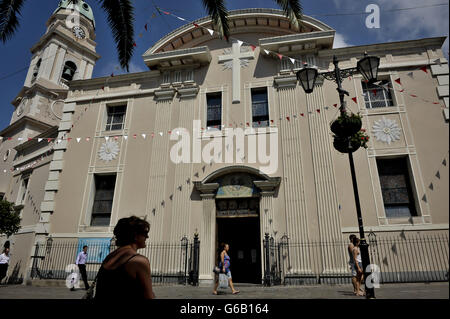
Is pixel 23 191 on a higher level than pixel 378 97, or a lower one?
lower

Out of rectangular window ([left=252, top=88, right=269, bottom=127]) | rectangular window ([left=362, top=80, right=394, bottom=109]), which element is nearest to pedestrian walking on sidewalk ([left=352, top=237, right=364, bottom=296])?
rectangular window ([left=362, top=80, right=394, bottom=109])

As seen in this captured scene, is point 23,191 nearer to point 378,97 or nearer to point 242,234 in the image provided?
point 242,234

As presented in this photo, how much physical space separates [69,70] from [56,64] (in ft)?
4.41

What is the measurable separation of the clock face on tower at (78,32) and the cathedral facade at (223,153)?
17.7m

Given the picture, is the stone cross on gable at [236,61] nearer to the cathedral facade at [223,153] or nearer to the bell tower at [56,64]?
the cathedral facade at [223,153]

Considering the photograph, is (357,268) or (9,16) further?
(357,268)

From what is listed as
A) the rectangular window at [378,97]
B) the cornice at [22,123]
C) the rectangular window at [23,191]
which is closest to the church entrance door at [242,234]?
the rectangular window at [378,97]

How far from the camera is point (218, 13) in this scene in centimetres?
602

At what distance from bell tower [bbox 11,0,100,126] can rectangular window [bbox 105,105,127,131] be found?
12.0 m

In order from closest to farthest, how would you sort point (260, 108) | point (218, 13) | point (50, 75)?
point (218, 13) < point (260, 108) < point (50, 75)

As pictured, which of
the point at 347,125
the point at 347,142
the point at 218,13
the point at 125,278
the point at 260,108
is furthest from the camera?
the point at 260,108

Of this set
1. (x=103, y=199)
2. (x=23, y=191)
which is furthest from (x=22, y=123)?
(x=103, y=199)

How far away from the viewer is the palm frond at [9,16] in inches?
235

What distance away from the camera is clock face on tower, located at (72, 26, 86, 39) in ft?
96.3
